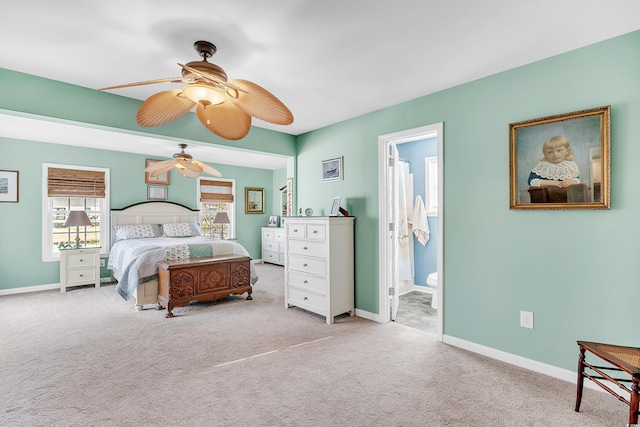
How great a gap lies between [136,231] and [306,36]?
203 inches

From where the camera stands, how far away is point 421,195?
500 cm

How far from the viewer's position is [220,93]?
1.95 meters

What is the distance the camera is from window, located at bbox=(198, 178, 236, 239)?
23.4 ft

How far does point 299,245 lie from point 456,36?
2.67m

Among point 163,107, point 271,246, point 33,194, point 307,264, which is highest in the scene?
point 163,107

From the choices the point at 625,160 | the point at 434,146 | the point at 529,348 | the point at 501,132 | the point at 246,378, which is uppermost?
the point at 434,146

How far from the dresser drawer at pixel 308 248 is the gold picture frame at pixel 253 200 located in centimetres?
413

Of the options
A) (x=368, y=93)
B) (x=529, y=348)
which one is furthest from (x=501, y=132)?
(x=529, y=348)

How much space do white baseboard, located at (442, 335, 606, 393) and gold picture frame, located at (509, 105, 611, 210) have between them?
122 cm

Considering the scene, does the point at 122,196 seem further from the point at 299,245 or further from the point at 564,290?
the point at 564,290

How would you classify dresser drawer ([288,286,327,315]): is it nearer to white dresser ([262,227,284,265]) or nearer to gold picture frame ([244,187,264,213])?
white dresser ([262,227,284,265])

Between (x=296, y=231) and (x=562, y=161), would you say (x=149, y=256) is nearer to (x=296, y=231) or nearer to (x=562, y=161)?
(x=296, y=231)

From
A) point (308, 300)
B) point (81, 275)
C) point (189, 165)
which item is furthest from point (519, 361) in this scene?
point (81, 275)

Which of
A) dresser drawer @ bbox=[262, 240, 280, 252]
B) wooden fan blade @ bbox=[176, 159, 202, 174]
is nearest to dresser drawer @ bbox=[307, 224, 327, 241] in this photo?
wooden fan blade @ bbox=[176, 159, 202, 174]
